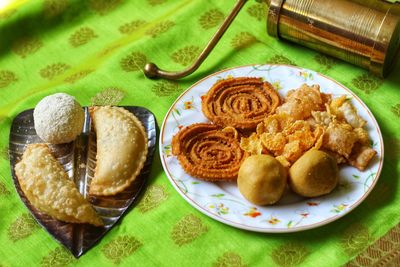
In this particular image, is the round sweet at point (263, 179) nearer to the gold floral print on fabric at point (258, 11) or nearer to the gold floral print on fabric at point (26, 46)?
the gold floral print on fabric at point (258, 11)

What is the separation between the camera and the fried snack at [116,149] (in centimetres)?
156

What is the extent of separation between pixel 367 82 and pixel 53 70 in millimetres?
1087

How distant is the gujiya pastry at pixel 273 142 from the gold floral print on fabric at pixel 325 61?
0.87 feet

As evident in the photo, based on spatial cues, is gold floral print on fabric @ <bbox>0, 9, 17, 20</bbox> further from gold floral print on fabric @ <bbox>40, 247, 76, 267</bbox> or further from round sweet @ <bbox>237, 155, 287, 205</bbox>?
round sweet @ <bbox>237, 155, 287, 205</bbox>

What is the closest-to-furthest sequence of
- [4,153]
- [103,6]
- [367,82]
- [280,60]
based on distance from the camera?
[4,153] → [367,82] → [280,60] → [103,6]

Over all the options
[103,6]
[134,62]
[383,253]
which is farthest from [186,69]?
[383,253]

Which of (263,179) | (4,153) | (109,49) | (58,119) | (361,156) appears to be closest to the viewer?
(263,179)

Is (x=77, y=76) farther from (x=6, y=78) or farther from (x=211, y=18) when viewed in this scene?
(x=211, y=18)

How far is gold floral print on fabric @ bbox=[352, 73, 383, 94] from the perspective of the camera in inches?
73.0

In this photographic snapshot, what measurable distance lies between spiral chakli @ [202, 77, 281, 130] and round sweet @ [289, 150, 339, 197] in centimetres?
25

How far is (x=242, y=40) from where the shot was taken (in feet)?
6.74

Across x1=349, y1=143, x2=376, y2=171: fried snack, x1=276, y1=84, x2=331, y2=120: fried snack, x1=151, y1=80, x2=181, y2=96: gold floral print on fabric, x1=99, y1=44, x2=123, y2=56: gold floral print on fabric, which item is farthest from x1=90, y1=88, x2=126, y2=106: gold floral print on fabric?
x1=349, y1=143, x2=376, y2=171: fried snack

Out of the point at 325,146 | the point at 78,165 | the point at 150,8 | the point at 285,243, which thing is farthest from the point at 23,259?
the point at 150,8

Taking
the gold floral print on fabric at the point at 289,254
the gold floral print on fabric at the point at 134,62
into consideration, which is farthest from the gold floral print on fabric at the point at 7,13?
the gold floral print on fabric at the point at 289,254
